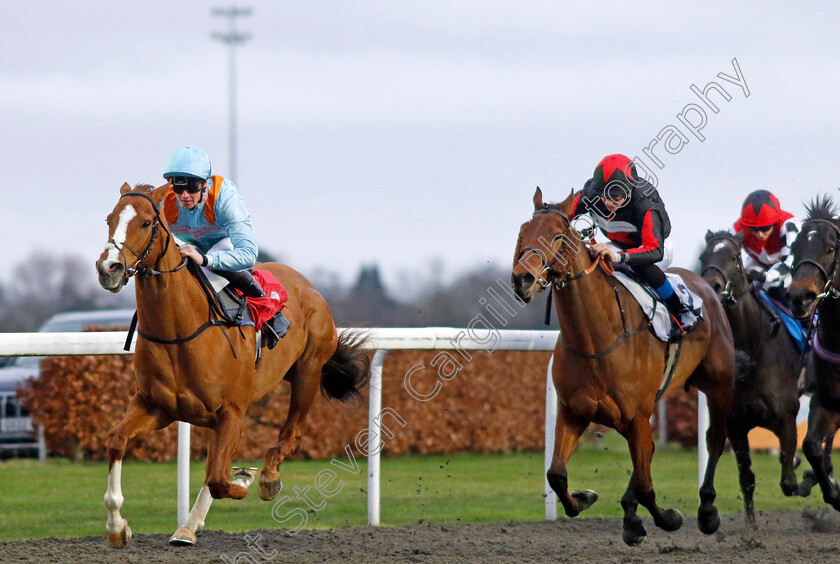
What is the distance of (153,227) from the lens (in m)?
4.41

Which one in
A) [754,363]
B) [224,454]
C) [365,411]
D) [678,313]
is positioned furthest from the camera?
[365,411]

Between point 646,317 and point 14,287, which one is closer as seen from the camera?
A: point 646,317

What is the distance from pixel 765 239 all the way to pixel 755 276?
356 millimetres

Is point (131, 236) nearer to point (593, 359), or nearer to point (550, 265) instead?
point (550, 265)

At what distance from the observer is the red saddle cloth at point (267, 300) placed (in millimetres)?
5105

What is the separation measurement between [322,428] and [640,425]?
4.69 meters

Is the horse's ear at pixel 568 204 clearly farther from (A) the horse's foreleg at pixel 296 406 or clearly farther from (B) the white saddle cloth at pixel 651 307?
(A) the horse's foreleg at pixel 296 406

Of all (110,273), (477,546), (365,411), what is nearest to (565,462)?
(477,546)

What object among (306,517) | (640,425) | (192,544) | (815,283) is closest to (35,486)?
(306,517)

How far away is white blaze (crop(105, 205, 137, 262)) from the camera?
414 cm

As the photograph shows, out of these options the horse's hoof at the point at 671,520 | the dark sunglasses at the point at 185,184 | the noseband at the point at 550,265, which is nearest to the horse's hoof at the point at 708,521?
the horse's hoof at the point at 671,520

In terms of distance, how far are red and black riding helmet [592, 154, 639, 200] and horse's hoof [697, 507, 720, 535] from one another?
1.81 m

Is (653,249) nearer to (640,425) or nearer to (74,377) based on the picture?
(640,425)

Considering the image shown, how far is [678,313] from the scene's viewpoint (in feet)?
18.2
